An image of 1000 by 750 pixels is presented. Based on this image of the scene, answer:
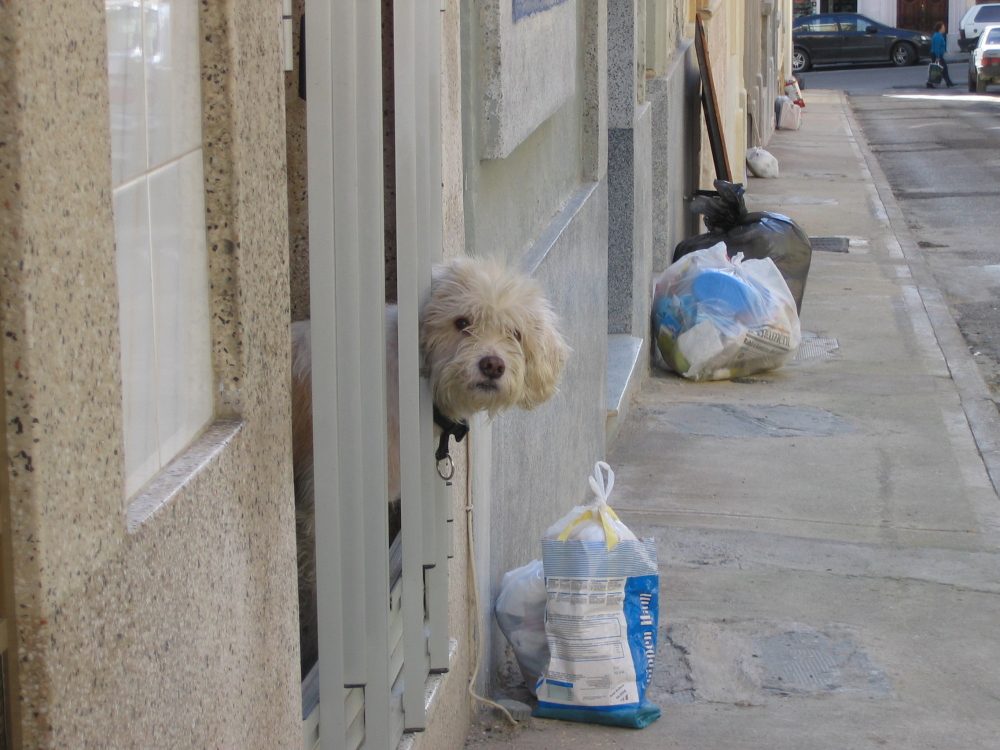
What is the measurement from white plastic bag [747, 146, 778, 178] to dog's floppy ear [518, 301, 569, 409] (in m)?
14.4

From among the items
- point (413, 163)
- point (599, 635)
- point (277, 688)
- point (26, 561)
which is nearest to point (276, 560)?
point (277, 688)

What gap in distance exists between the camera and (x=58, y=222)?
1220 millimetres

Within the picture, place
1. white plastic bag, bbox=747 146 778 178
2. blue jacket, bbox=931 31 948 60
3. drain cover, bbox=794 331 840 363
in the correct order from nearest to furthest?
1. drain cover, bbox=794 331 840 363
2. white plastic bag, bbox=747 146 778 178
3. blue jacket, bbox=931 31 948 60

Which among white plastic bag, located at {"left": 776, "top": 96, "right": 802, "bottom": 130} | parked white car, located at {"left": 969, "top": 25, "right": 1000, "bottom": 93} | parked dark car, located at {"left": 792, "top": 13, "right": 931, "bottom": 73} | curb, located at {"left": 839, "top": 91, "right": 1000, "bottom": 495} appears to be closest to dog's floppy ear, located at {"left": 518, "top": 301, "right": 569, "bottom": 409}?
curb, located at {"left": 839, "top": 91, "right": 1000, "bottom": 495}

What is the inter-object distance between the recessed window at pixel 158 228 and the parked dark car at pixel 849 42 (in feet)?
128

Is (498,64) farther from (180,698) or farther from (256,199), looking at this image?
(180,698)

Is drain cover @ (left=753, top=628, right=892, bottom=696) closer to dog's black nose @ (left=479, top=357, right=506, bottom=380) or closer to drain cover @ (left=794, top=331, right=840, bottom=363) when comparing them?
dog's black nose @ (left=479, top=357, right=506, bottom=380)

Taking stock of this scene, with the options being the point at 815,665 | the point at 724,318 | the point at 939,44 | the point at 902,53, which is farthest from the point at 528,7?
the point at 902,53

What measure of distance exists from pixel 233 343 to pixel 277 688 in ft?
1.89

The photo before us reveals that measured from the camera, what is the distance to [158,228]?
5.18 feet

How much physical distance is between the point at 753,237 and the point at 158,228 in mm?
7327

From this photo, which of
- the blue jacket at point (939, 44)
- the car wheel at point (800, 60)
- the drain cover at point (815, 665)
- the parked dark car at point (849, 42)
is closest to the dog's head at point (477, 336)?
the drain cover at point (815, 665)

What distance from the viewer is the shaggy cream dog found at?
2.59 meters

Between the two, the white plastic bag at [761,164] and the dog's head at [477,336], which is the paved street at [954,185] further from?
the dog's head at [477,336]
